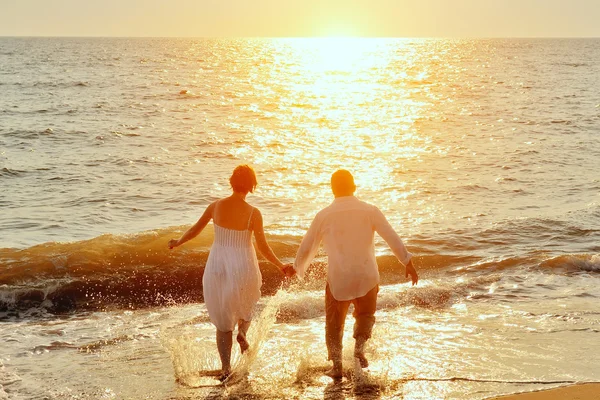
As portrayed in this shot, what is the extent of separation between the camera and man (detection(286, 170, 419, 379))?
22.2 feet

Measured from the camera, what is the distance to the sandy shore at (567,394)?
6232 mm

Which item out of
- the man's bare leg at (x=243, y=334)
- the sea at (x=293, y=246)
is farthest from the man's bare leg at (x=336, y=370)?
the man's bare leg at (x=243, y=334)

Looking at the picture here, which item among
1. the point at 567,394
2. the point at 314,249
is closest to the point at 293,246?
the point at 314,249

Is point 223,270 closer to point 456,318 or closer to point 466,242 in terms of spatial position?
point 456,318

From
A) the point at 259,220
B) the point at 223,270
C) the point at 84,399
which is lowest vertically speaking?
the point at 84,399

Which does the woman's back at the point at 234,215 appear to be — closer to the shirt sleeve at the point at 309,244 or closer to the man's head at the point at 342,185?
the shirt sleeve at the point at 309,244

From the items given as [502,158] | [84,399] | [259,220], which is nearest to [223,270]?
[259,220]

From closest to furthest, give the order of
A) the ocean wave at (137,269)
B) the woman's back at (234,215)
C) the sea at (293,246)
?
the woman's back at (234,215), the sea at (293,246), the ocean wave at (137,269)

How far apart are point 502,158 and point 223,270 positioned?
1786 centimetres

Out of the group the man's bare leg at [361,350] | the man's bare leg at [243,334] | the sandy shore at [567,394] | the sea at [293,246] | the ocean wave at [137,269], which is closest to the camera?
the sandy shore at [567,394]

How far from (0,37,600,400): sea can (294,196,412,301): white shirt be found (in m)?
0.80

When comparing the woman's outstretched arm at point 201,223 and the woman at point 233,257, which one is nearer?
the woman at point 233,257

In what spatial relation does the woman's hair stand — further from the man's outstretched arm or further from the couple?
the man's outstretched arm

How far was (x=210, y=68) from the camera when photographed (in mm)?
69688
